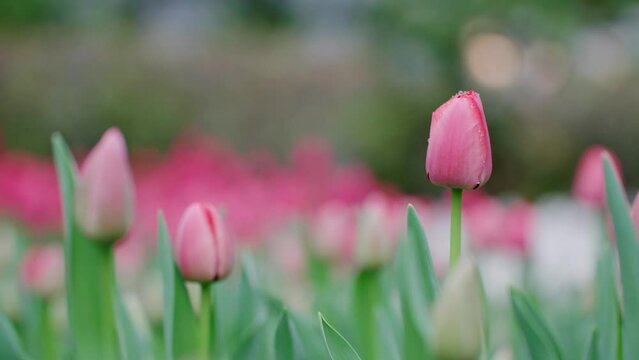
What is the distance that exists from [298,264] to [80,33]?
5.31 m

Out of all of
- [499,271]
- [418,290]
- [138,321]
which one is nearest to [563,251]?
[499,271]

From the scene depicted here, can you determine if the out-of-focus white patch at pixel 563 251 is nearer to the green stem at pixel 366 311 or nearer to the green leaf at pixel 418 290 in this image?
the green stem at pixel 366 311

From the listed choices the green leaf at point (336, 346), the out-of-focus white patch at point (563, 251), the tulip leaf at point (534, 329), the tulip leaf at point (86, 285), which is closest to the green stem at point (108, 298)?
the tulip leaf at point (86, 285)

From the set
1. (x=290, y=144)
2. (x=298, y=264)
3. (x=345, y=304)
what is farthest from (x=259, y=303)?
(x=290, y=144)

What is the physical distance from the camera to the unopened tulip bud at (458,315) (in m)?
0.62

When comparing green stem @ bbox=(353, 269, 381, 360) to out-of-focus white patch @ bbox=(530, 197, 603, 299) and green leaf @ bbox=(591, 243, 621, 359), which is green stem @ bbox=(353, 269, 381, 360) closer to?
green leaf @ bbox=(591, 243, 621, 359)

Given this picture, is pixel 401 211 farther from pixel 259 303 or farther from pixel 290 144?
pixel 290 144

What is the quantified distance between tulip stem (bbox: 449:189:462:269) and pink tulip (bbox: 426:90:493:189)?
33 millimetres

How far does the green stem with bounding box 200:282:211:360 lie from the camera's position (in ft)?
2.85

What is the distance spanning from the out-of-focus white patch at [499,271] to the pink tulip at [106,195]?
3.66 feet

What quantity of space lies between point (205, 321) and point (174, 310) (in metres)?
0.03

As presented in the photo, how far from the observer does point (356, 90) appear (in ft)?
22.8

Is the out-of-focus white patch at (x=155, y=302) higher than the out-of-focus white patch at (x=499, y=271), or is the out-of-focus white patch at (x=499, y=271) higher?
the out-of-focus white patch at (x=155, y=302)

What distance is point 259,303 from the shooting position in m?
1.12
